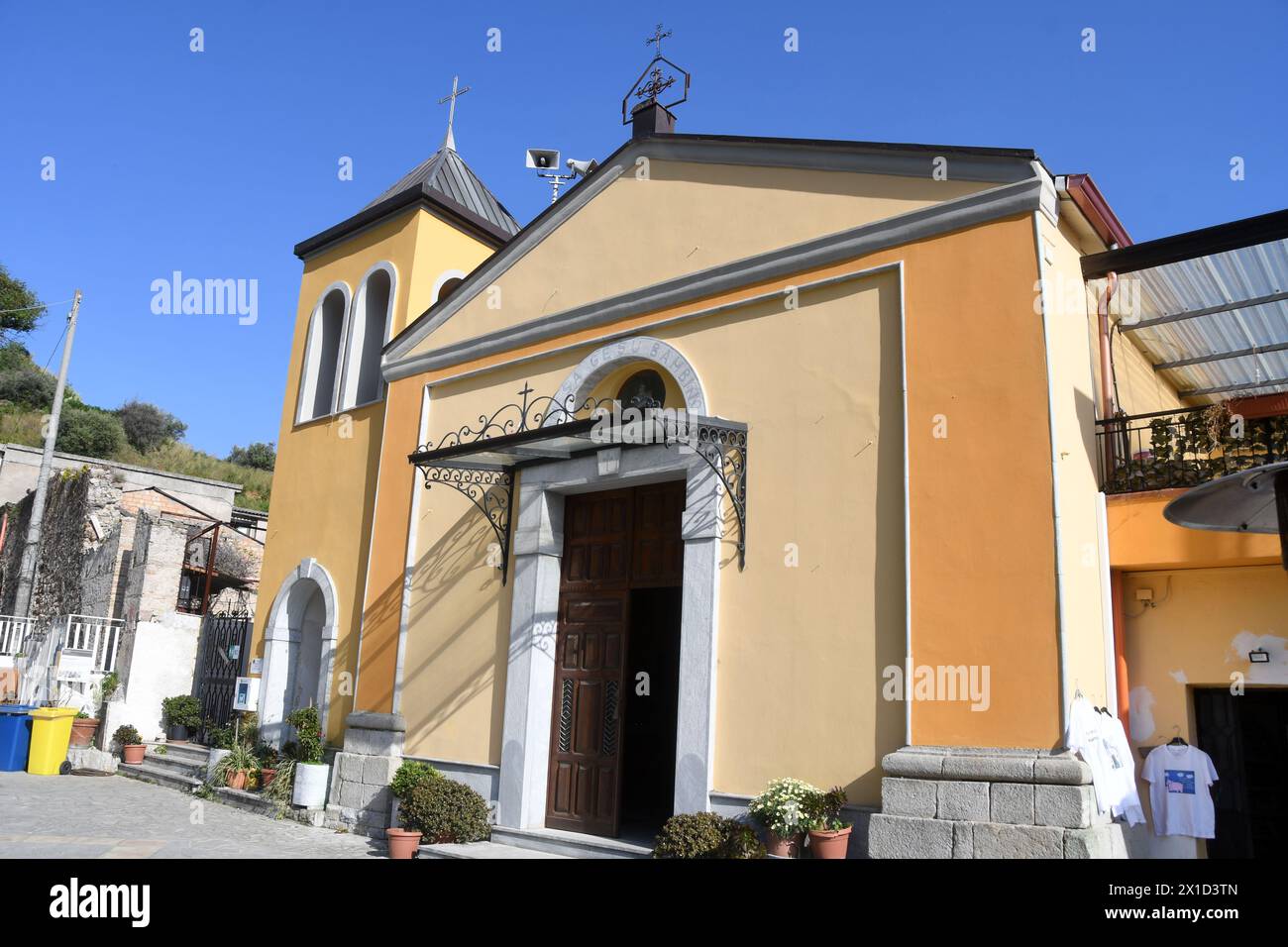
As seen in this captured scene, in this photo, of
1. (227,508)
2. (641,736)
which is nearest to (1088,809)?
(641,736)

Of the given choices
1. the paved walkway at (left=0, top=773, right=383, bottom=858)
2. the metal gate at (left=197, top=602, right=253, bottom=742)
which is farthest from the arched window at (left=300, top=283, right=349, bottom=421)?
the paved walkway at (left=0, top=773, right=383, bottom=858)

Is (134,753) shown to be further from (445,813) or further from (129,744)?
(445,813)

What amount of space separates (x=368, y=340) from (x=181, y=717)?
7.22 meters

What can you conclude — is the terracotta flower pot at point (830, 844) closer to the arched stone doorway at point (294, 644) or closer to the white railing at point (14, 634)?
the arched stone doorway at point (294, 644)

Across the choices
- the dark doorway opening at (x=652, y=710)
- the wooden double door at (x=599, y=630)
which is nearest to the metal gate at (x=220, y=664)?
the dark doorway opening at (x=652, y=710)

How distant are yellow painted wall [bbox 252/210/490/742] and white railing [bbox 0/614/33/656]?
366 inches

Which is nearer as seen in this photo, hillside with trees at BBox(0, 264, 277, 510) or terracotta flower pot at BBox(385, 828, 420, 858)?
terracotta flower pot at BBox(385, 828, 420, 858)

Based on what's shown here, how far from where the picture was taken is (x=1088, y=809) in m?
6.60

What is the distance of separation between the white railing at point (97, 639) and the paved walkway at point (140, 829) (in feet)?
11.9

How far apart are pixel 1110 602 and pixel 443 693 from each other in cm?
715

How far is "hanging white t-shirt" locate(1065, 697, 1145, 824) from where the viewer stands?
6.90 meters

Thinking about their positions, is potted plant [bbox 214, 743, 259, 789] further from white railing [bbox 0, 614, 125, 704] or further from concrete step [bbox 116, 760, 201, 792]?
white railing [bbox 0, 614, 125, 704]

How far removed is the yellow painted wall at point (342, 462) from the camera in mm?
13344

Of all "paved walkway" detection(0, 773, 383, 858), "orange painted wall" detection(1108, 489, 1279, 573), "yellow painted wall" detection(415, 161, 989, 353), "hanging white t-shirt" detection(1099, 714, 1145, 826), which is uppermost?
"yellow painted wall" detection(415, 161, 989, 353)
